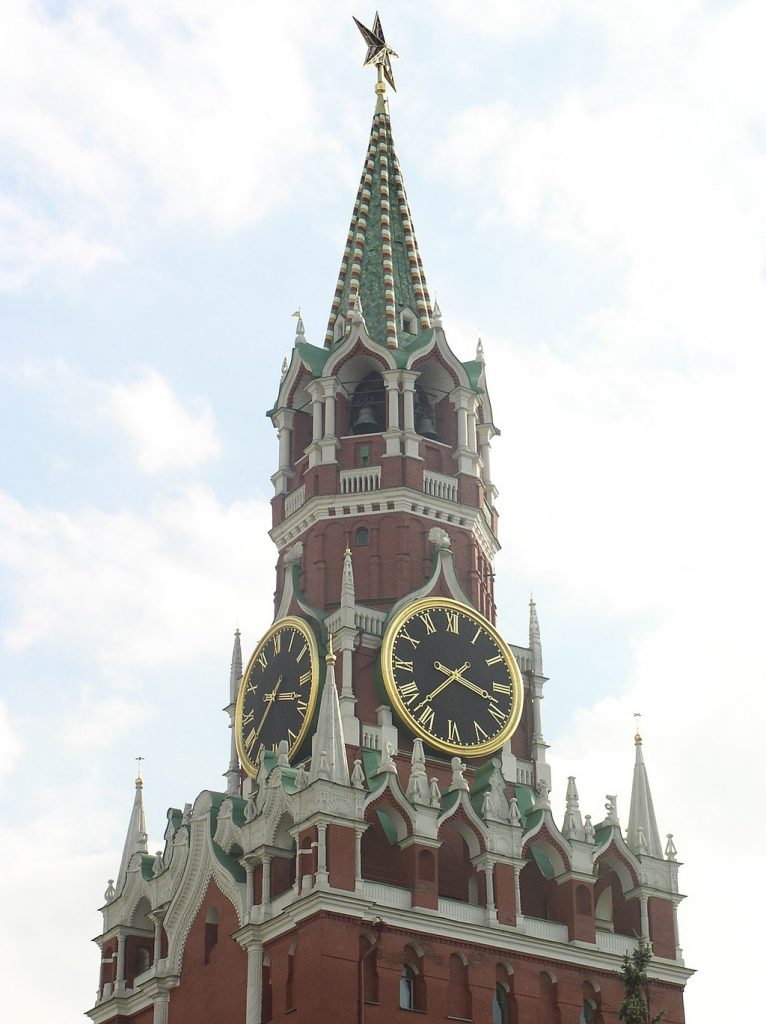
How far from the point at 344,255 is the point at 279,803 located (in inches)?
838

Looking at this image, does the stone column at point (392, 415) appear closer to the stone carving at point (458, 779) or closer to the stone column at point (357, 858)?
the stone carving at point (458, 779)

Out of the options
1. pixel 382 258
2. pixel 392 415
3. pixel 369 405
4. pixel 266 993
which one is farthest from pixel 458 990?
pixel 382 258

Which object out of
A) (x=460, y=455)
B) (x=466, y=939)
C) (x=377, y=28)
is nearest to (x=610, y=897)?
(x=466, y=939)

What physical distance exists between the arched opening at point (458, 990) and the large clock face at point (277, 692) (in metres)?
7.62

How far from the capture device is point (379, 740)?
57906mm

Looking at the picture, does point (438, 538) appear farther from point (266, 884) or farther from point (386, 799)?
point (266, 884)

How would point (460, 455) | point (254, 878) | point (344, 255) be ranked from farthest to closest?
point (344, 255)
point (460, 455)
point (254, 878)

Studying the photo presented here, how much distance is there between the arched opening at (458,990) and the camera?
5378cm

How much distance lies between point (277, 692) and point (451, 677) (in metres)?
4.85

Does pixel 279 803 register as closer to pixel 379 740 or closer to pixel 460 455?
pixel 379 740

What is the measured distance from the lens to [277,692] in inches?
2371

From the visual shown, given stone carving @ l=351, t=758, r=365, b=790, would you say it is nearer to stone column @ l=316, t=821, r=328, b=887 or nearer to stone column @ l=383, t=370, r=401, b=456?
stone column @ l=316, t=821, r=328, b=887

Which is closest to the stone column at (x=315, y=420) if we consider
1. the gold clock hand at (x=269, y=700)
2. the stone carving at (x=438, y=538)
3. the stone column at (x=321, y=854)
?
the stone carving at (x=438, y=538)

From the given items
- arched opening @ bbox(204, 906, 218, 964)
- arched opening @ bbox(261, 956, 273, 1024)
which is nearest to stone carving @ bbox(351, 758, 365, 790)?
arched opening @ bbox(261, 956, 273, 1024)
